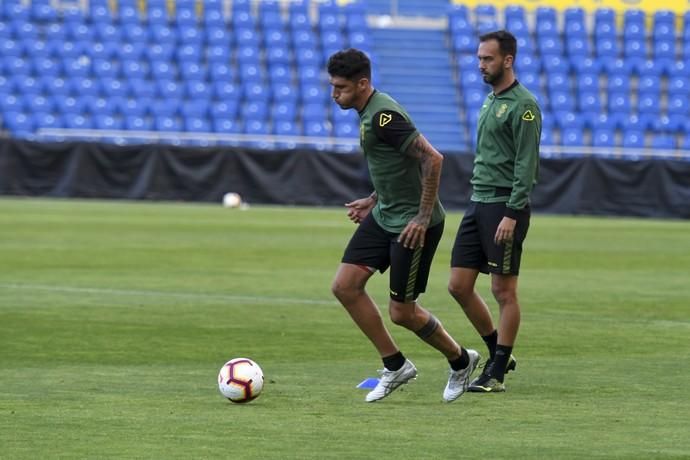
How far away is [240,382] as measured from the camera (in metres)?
8.53

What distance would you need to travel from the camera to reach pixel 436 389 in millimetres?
9430

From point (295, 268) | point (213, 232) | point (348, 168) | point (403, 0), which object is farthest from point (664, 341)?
point (403, 0)

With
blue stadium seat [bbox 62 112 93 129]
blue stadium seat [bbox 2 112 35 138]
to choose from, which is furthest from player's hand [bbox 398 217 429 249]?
blue stadium seat [bbox 62 112 93 129]

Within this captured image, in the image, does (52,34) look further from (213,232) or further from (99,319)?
(99,319)

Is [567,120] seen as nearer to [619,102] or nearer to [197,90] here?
[619,102]

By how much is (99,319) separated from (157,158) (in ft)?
73.6

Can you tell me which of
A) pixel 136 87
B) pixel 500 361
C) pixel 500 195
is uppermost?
pixel 500 195

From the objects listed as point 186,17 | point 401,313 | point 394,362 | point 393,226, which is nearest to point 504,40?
point 393,226

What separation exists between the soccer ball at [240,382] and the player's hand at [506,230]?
5.76ft

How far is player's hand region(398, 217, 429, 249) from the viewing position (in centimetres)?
881

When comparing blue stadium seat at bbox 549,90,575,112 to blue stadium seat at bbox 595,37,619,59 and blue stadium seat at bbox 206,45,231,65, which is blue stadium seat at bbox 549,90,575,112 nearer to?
blue stadium seat at bbox 595,37,619,59

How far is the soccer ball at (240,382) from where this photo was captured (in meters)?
8.52

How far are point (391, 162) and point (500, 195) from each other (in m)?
0.99

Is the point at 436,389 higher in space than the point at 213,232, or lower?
higher
